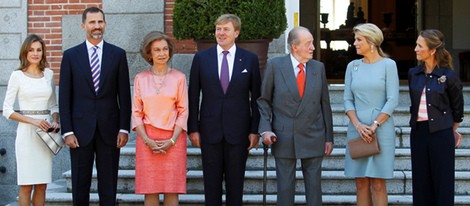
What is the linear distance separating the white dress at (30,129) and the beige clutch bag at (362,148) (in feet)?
8.99

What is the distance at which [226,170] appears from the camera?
21.2 ft

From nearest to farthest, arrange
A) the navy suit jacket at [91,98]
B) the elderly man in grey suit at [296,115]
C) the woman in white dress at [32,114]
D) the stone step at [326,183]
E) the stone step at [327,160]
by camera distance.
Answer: the elderly man in grey suit at [296,115], the navy suit jacket at [91,98], the woman in white dress at [32,114], the stone step at [326,183], the stone step at [327,160]

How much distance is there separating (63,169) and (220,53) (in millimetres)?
3458

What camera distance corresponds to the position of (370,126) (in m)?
6.33

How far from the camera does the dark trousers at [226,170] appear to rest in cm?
641

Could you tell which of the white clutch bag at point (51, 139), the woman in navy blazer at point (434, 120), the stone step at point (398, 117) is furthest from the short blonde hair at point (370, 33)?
the white clutch bag at point (51, 139)

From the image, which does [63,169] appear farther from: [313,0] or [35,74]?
[313,0]

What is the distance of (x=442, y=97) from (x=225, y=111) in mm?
1824

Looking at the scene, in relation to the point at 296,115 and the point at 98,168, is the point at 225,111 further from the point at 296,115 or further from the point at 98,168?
the point at 98,168

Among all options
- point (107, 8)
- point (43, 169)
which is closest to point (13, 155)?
point (107, 8)

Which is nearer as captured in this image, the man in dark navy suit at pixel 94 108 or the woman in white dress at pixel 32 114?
the man in dark navy suit at pixel 94 108

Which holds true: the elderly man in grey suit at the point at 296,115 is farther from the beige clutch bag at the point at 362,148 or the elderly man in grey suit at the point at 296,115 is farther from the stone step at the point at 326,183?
the stone step at the point at 326,183

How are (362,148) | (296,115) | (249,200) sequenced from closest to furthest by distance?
1. (296,115)
2. (362,148)
3. (249,200)

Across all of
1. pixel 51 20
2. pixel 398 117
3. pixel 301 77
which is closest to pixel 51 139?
pixel 301 77
